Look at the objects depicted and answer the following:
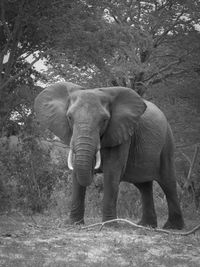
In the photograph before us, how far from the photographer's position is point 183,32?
1878 centimetres

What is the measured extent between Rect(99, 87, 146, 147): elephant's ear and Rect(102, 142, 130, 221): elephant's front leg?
0.19 metres

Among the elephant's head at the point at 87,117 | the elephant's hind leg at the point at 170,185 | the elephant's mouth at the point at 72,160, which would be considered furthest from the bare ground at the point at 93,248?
A: the elephant's hind leg at the point at 170,185

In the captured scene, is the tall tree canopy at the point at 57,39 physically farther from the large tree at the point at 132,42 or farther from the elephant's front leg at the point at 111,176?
the elephant's front leg at the point at 111,176

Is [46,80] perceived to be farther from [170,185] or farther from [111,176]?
[111,176]

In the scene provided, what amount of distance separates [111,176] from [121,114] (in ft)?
3.67

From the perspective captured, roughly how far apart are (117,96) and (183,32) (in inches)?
321

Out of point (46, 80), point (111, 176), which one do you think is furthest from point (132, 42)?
point (111, 176)

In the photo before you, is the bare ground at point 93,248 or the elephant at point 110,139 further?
the elephant at point 110,139

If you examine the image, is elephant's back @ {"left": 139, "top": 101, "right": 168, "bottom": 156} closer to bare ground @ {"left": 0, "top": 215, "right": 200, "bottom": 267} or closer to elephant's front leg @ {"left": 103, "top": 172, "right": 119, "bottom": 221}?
elephant's front leg @ {"left": 103, "top": 172, "right": 119, "bottom": 221}

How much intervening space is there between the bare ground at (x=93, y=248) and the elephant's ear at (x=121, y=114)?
1.91 metres

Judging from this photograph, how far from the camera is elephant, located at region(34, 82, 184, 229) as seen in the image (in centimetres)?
1004

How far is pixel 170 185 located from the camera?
12.4 metres

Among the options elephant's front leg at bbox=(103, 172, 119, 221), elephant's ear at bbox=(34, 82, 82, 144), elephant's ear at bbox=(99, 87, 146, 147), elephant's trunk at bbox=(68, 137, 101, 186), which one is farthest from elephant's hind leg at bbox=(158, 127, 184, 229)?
elephant's trunk at bbox=(68, 137, 101, 186)

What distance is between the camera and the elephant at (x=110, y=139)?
1004 cm
